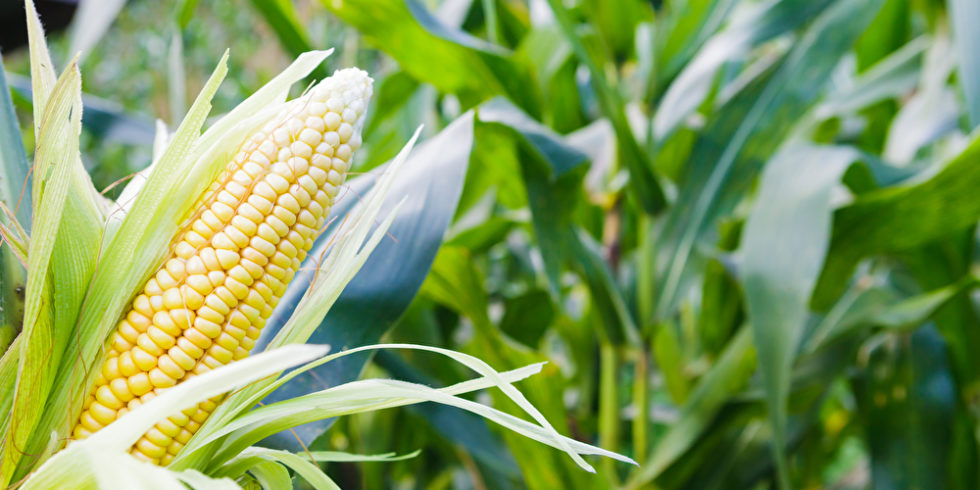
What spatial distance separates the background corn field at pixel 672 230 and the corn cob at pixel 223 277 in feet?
0.23

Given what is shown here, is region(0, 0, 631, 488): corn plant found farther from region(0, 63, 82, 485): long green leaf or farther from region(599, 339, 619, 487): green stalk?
region(599, 339, 619, 487): green stalk

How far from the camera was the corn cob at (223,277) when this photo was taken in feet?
0.83

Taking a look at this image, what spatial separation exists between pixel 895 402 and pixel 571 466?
34 centimetres

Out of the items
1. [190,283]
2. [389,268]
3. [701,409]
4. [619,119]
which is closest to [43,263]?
[190,283]

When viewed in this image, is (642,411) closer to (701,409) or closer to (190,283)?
(701,409)

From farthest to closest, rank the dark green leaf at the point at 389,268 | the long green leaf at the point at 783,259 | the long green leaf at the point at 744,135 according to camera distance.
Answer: the long green leaf at the point at 744,135 < the long green leaf at the point at 783,259 < the dark green leaf at the point at 389,268

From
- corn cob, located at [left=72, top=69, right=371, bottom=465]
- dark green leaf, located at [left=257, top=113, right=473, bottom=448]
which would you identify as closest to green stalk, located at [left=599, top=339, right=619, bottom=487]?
dark green leaf, located at [left=257, top=113, right=473, bottom=448]

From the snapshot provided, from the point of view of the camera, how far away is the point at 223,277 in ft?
0.83

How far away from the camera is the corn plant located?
232 millimetres

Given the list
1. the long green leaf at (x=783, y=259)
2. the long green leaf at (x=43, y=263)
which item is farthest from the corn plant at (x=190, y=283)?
the long green leaf at (x=783, y=259)

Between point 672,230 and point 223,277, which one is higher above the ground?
point 223,277

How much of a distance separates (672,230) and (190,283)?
1.44ft

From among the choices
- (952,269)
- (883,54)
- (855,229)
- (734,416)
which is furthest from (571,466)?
(883,54)

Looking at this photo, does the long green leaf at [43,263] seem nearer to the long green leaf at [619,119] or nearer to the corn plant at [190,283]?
the corn plant at [190,283]
